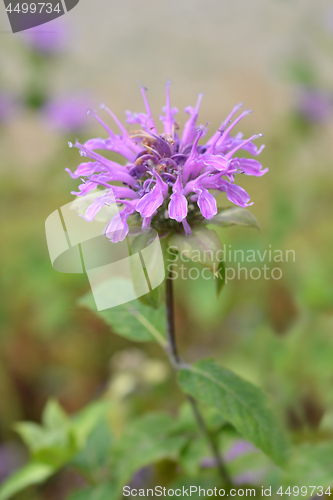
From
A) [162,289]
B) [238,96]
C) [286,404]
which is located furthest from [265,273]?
[238,96]

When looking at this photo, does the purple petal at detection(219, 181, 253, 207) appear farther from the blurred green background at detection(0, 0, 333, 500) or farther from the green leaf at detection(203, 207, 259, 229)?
the blurred green background at detection(0, 0, 333, 500)

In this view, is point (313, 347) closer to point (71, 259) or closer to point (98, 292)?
point (98, 292)

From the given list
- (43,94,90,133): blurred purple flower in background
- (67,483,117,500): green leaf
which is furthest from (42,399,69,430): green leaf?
(43,94,90,133): blurred purple flower in background

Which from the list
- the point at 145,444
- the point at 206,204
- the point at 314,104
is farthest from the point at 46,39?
the point at 145,444

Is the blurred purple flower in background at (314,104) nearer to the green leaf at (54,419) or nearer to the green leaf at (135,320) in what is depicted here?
the green leaf at (135,320)

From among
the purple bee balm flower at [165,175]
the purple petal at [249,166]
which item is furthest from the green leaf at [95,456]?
the purple petal at [249,166]

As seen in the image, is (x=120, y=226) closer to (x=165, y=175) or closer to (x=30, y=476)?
(x=165, y=175)

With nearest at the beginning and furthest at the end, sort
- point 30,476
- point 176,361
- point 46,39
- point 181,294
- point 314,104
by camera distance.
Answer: point 176,361 < point 30,476 < point 181,294 < point 314,104 < point 46,39
